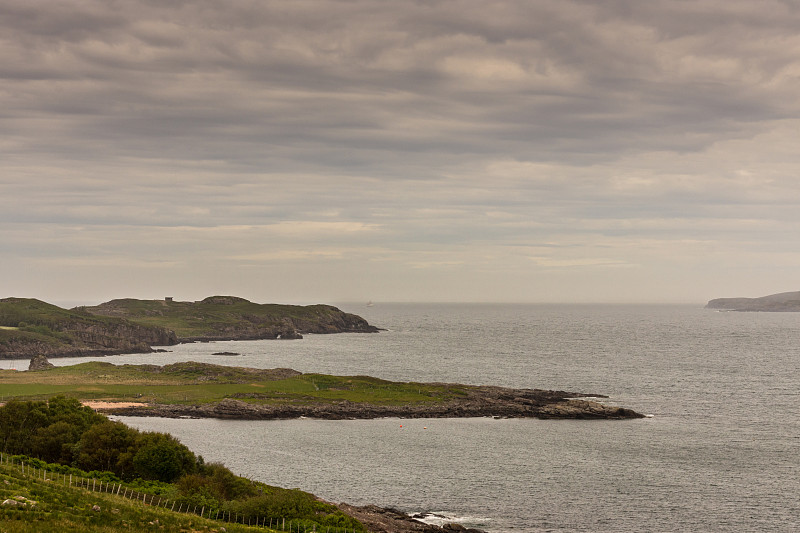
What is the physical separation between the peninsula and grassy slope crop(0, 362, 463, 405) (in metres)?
0.22

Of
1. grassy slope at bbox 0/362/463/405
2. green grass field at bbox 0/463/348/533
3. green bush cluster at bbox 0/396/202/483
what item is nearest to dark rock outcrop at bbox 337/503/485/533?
green grass field at bbox 0/463/348/533

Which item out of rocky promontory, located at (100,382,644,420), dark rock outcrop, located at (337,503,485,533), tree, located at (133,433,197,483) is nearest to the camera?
dark rock outcrop, located at (337,503,485,533)

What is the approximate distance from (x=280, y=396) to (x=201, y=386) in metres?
25.9

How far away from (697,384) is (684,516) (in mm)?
115702

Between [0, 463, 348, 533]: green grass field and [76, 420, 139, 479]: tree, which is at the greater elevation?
[0, 463, 348, 533]: green grass field

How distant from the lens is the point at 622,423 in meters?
130

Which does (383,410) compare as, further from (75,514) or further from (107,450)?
(75,514)

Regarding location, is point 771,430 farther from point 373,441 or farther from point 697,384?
point 373,441

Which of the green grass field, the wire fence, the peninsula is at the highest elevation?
the green grass field

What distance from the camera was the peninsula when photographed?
137250 millimetres

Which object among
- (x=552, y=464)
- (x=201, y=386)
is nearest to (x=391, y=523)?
(x=552, y=464)

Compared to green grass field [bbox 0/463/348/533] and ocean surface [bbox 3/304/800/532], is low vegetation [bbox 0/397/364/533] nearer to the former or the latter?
green grass field [bbox 0/463/348/533]

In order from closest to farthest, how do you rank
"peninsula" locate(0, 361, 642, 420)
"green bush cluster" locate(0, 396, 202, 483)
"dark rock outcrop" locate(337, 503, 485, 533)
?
"dark rock outcrop" locate(337, 503, 485, 533), "green bush cluster" locate(0, 396, 202, 483), "peninsula" locate(0, 361, 642, 420)

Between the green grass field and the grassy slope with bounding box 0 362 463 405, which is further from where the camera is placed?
the grassy slope with bounding box 0 362 463 405
